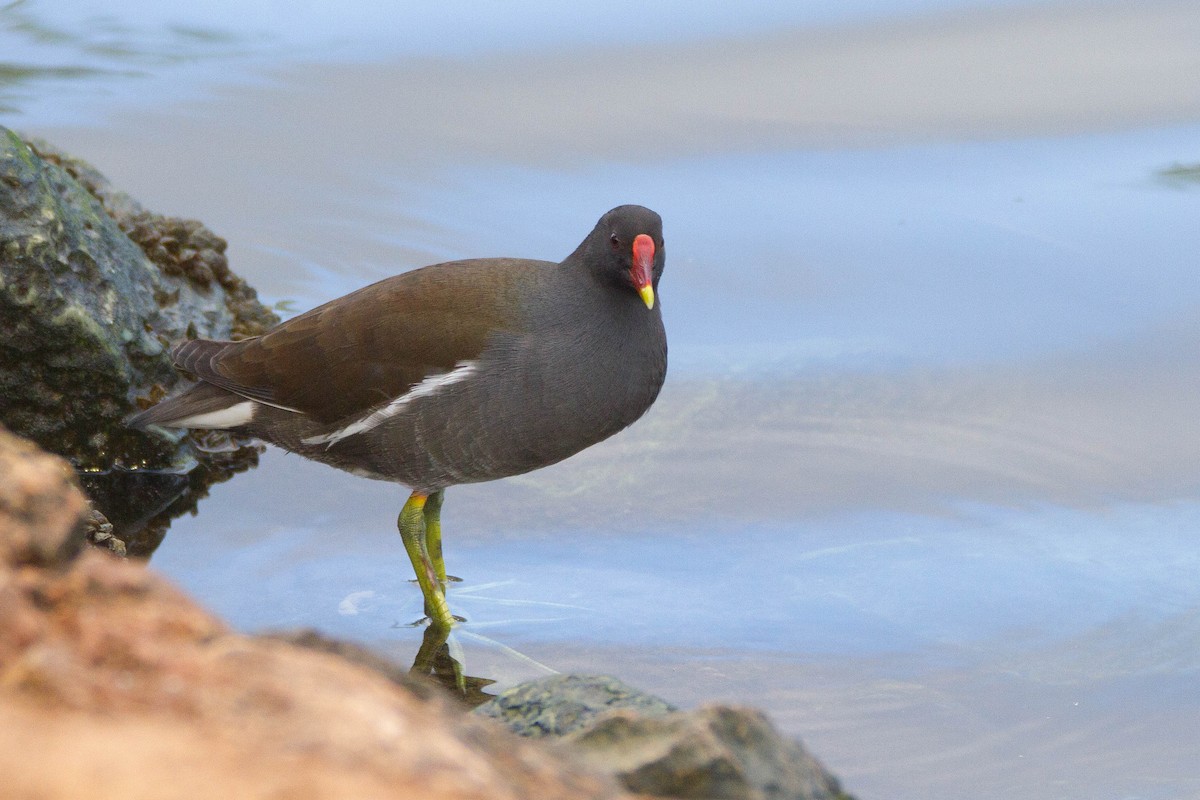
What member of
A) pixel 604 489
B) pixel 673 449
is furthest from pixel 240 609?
pixel 673 449

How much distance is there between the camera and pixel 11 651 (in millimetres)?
1719

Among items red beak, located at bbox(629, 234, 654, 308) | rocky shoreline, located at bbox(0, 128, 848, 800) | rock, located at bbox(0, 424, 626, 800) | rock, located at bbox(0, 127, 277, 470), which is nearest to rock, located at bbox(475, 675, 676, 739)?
rocky shoreline, located at bbox(0, 128, 848, 800)

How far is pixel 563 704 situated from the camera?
9.33 ft

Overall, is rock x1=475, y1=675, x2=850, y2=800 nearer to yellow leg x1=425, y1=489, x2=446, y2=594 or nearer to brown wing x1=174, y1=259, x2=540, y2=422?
brown wing x1=174, y1=259, x2=540, y2=422

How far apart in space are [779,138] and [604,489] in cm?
302

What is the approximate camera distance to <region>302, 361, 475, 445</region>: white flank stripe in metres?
4.68

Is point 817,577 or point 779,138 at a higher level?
point 779,138

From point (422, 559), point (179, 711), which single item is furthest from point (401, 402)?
point (179, 711)

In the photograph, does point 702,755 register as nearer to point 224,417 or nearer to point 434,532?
point 434,532

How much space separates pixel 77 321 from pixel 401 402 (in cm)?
139

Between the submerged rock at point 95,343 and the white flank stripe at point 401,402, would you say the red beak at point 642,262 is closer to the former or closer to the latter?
the white flank stripe at point 401,402

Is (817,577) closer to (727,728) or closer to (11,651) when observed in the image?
(727,728)

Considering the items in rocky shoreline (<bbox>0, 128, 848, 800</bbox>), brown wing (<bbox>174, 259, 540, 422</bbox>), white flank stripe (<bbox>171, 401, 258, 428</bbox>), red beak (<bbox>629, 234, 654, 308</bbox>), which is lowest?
rocky shoreline (<bbox>0, 128, 848, 800</bbox>)

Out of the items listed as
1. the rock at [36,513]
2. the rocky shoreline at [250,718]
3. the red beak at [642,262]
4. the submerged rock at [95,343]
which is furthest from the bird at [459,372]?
the rock at [36,513]
